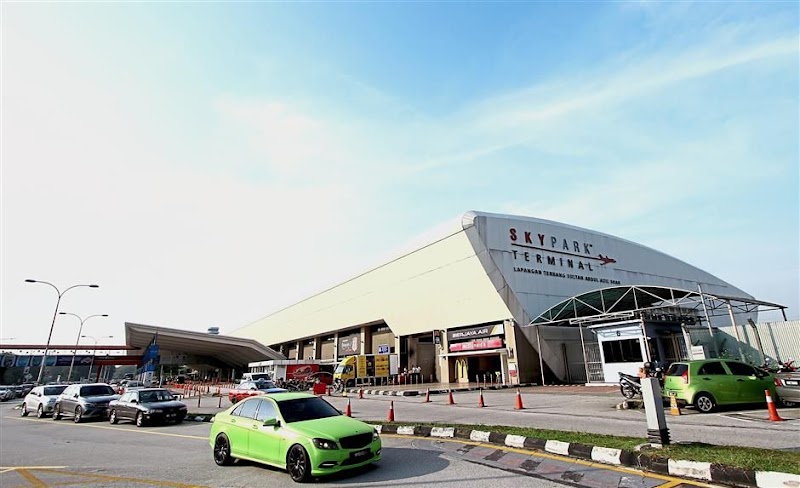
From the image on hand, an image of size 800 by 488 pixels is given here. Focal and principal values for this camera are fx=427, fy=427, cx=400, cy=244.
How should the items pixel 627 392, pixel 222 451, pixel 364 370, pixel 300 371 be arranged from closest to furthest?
pixel 222 451 < pixel 627 392 < pixel 364 370 < pixel 300 371

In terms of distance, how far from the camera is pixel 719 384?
496 inches

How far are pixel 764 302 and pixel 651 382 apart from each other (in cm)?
2435

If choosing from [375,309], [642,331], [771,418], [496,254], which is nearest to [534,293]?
[496,254]

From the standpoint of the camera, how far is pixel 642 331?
23594mm

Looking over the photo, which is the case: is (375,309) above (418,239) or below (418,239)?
below

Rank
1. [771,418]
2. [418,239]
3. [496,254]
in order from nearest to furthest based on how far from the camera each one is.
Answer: [771,418]
[496,254]
[418,239]

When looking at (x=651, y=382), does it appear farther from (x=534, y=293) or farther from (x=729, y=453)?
(x=534, y=293)

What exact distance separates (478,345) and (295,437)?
94.6 feet

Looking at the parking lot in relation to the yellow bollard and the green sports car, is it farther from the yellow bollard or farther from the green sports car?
the green sports car

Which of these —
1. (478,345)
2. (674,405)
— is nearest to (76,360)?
(478,345)

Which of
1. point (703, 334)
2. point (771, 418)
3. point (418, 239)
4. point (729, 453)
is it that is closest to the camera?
point (729, 453)

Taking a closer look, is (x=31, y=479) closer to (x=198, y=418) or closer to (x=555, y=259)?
(x=198, y=418)

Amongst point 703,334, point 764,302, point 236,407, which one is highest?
point 764,302

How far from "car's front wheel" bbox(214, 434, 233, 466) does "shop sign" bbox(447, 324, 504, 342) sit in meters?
26.8
